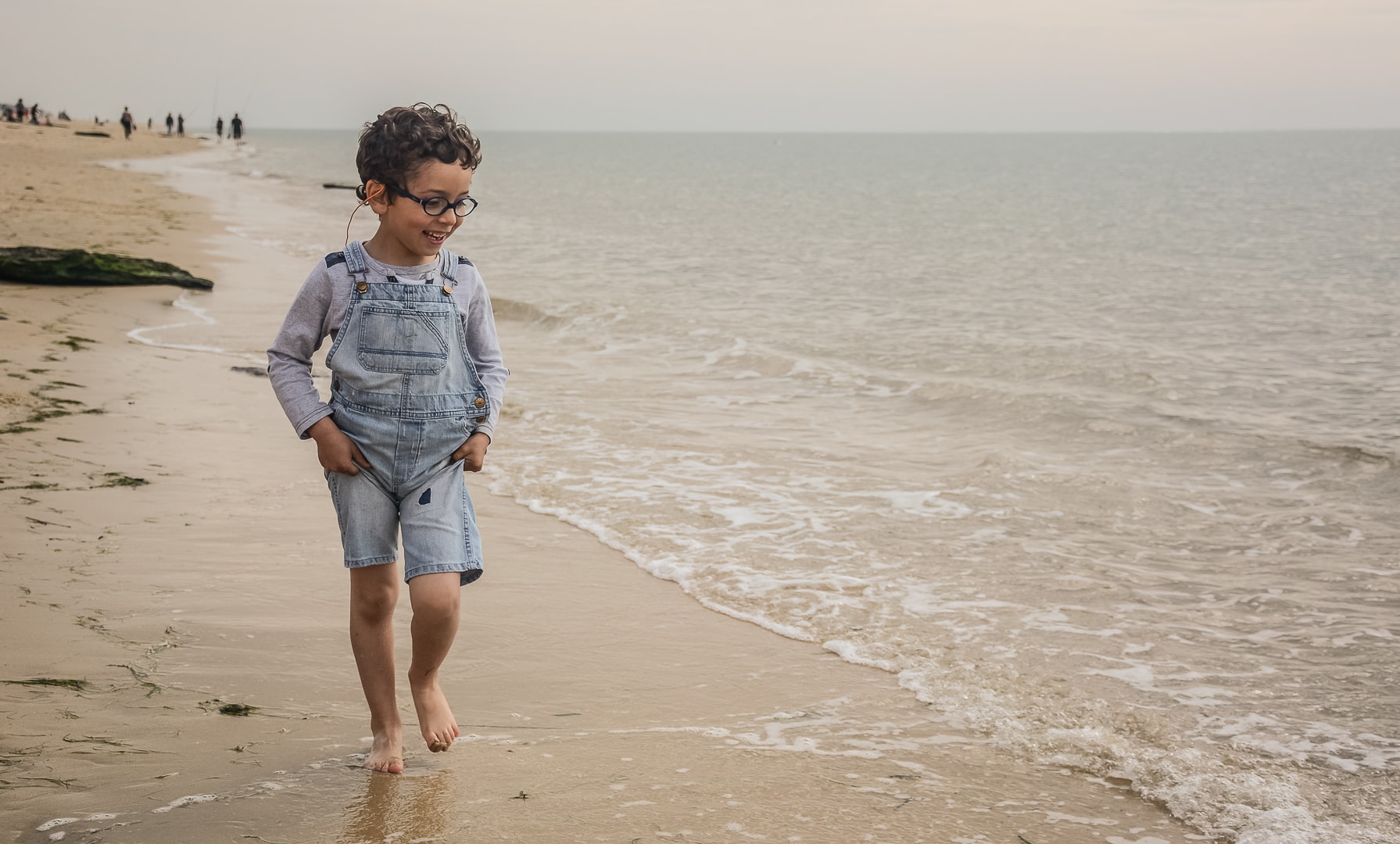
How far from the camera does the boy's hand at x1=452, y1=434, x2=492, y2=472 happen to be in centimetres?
276

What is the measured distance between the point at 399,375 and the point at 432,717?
872 millimetres

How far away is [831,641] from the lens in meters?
4.14

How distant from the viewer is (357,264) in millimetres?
2662

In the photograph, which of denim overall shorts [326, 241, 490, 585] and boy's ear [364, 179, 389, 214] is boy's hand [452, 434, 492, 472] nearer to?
denim overall shorts [326, 241, 490, 585]

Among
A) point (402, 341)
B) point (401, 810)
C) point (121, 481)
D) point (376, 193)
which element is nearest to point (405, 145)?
point (376, 193)

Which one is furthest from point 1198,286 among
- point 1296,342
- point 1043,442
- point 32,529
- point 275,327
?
point 32,529

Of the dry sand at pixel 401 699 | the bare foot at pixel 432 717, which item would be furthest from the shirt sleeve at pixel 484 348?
the dry sand at pixel 401 699

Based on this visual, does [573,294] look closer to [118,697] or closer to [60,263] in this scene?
[60,263]

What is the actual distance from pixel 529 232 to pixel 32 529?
23838 millimetres

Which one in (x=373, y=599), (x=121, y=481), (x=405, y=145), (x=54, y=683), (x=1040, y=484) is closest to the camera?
(x=405, y=145)

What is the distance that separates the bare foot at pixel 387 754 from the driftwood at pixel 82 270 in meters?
9.31

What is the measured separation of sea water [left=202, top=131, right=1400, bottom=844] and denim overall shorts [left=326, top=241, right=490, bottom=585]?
1774 millimetres

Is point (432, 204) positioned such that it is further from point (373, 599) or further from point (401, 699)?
point (401, 699)

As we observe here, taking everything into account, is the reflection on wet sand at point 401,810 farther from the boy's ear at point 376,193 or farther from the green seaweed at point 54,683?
the boy's ear at point 376,193
